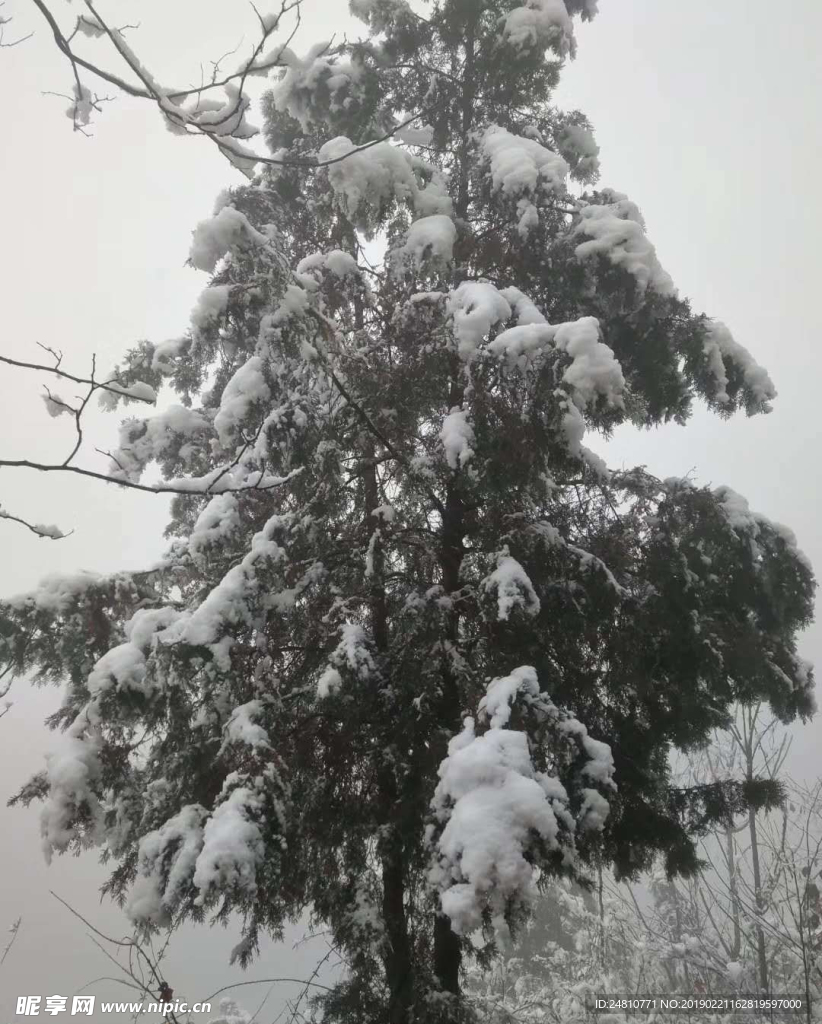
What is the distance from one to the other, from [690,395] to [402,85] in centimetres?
481

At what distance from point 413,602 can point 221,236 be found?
2.97 m

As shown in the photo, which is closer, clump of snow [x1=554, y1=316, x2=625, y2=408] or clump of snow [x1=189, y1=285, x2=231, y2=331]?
clump of snow [x1=554, y1=316, x2=625, y2=408]

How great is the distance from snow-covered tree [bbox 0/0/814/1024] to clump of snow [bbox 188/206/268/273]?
15 mm

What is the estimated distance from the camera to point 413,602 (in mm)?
4555

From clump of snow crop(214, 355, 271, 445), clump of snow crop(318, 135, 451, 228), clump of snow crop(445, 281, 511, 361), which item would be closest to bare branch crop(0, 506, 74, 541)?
clump of snow crop(214, 355, 271, 445)

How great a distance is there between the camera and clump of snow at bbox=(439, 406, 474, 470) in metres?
3.88

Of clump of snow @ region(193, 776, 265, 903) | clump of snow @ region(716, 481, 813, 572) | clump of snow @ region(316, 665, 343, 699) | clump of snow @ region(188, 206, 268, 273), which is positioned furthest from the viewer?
clump of snow @ region(716, 481, 813, 572)

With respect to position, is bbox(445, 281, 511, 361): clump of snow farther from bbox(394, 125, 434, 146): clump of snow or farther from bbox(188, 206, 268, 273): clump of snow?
bbox(394, 125, 434, 146): clump of snow

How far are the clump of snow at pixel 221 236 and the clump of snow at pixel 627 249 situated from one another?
2.67 metres

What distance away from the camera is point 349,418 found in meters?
4.91

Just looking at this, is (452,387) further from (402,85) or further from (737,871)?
(737,871)

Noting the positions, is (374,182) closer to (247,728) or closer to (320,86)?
(320,86)

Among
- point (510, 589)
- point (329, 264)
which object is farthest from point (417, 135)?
point (510, 589)

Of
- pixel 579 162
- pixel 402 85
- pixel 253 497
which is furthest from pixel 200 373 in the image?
pixel 579 162
